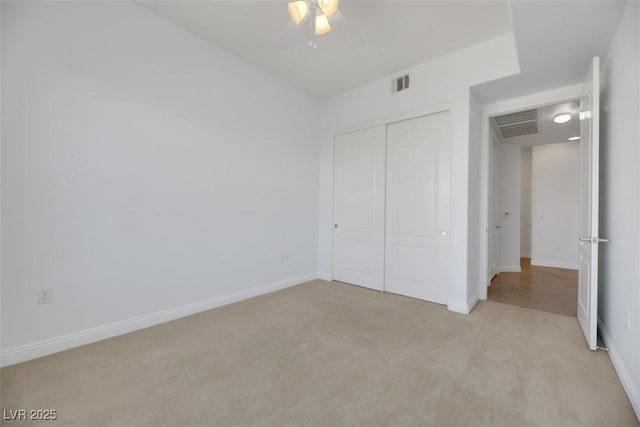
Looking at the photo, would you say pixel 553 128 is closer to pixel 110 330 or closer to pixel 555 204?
pixel 555 204

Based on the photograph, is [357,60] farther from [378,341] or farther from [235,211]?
[378,341]

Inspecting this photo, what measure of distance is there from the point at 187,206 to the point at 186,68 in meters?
1.43

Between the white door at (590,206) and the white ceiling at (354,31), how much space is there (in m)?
1.01

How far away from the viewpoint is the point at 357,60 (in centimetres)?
328

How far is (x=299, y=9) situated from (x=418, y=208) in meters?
2.44

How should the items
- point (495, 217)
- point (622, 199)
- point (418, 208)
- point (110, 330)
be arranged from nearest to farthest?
1. point (622, 199)
2. point (110, 330)
3. point (418, 208)
4. point (495, 217)

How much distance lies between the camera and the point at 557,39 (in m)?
2.18

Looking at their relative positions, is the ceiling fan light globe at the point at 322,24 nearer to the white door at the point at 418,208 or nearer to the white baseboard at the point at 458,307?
the white door at the point at 418,208

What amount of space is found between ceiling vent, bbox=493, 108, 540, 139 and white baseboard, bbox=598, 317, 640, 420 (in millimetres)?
2746

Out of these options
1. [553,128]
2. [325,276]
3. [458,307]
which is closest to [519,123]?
[553,128]

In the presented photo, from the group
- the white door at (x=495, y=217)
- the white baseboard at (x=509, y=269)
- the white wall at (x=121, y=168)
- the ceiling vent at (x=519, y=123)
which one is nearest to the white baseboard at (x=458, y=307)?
the white door at (x=495, y=217)

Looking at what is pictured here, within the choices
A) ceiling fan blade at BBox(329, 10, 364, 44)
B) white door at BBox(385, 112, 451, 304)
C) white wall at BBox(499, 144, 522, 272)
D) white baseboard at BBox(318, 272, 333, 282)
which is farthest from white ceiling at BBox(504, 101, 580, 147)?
white baseboard at BBox(318, 272, 333, 282)

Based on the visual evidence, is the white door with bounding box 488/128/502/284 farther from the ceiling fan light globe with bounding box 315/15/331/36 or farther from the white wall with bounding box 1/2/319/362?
the white wall with bounding box 1/2/319/362

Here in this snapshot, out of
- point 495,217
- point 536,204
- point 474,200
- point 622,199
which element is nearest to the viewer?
point 622,199
